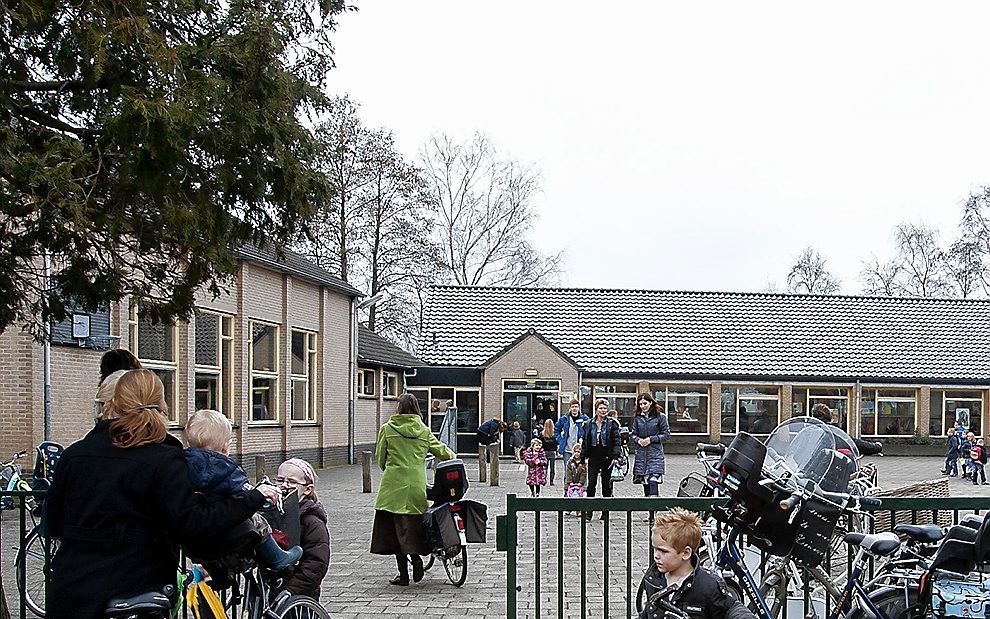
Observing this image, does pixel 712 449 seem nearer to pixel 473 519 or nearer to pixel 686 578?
pixel 473 519

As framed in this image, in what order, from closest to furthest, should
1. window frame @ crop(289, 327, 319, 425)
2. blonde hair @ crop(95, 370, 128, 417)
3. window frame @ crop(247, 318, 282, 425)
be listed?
blonde hair @ crop(95, 370, 128, 417) < window frame @ crop(247, 318, 282, 425) < window frame @ crop(289, 327, 319, 425)

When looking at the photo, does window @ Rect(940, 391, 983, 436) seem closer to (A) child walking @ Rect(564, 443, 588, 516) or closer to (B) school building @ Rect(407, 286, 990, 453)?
(B) school building @ Rect(407, 286, 990, 453)

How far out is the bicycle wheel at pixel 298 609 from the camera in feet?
20.3

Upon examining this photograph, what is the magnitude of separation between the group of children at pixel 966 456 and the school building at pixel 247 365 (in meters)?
17.5

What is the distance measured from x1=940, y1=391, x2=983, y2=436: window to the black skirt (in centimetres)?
3676

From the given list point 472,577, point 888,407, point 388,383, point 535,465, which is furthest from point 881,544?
point 888,407

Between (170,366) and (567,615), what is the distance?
15101mm

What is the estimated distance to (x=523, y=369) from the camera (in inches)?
1521

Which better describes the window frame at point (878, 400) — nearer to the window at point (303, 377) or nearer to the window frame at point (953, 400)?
the window frame at point (953, 400)

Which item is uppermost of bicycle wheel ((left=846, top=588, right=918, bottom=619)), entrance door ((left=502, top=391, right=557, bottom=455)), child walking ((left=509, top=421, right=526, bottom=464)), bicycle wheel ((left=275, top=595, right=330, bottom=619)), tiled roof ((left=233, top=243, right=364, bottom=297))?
tiled roof ((left=233, top=243, right=364, bottom=297))

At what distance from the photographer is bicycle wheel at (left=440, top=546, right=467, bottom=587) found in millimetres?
10477

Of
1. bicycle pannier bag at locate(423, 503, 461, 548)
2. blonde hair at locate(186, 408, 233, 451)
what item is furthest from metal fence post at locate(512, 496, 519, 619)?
bicycle pannier bag at locate(423, 503, 461, 548)

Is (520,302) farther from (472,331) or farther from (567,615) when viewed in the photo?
(567,615)

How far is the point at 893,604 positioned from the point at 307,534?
147 inches
